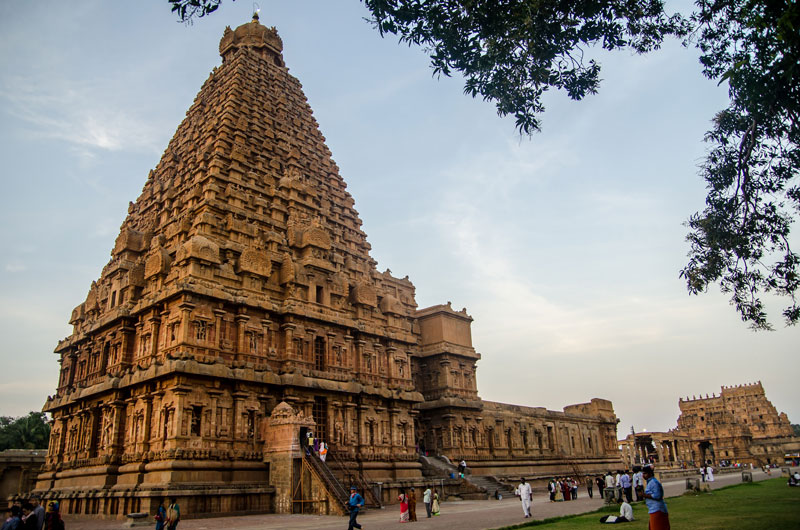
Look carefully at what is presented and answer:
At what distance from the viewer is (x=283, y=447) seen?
26875 mm

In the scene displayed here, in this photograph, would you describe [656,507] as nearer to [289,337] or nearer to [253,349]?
[253,349]

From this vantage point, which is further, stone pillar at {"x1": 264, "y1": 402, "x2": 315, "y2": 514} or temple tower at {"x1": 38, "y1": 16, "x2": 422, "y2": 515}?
temple tower at {"x1": 38, "y1": 16, "x2": 422, "y2": 515}

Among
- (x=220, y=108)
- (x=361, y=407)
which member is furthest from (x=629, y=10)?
(x=220, y=108)

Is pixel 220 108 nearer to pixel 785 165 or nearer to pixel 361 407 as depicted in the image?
pixel 361 407

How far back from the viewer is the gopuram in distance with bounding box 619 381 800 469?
8419 centimetres

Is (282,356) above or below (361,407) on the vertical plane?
above

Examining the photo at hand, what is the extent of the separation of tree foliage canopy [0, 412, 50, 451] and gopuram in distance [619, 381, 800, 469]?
230 feet

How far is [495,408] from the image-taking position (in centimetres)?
4553

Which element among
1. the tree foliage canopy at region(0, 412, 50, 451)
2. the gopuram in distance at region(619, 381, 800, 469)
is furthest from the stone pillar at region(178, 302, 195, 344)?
the gopuram in distance at region(619, 381, 800, 469)

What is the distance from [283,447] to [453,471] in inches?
586

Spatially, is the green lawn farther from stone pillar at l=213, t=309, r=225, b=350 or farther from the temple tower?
stone pillar at l=213, t=309, r=225, b=350

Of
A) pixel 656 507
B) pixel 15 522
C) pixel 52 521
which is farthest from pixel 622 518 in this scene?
pixel 52 521

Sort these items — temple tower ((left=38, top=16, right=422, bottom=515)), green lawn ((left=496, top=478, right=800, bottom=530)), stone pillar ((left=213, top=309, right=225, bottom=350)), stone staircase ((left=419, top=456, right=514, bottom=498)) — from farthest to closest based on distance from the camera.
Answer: stone staircase ((left=419, top=456, right=514, bottom=498))
stone pillar ((left=213, top=309, right=225, bottom=350))
temple tower ((left=38, top=16, right=422, bottom=515))
green lawn ((left=496, top=478, right=800, bottom=530))

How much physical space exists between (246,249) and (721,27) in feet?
79.6
